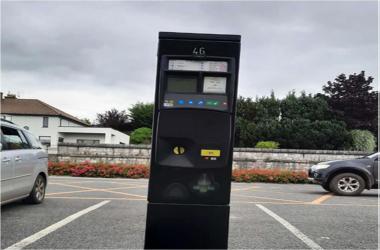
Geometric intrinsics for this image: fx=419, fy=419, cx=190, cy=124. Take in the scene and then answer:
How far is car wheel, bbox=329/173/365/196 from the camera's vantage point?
458 inches

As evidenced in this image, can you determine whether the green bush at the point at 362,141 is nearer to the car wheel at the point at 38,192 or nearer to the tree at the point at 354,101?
the tree at the point at 354,101

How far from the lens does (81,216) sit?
7141mm

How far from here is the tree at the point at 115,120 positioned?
63.7 meters

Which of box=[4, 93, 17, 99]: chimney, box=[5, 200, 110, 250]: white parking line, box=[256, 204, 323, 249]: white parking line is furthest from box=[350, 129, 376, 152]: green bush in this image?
box=[4, 93, 17, 99]: chimney

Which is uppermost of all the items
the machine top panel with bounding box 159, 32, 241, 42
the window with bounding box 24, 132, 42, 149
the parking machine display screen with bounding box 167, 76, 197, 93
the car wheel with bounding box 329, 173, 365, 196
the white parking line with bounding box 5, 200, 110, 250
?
the machine top panel with bounding box 159, 32, 241, 42

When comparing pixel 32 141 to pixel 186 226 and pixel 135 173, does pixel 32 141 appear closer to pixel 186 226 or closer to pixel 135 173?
pixel 186 226

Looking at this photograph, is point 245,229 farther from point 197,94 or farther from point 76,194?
point 76,194

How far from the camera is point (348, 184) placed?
11.7 m

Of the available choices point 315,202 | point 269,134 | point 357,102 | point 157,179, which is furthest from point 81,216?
point 357,102

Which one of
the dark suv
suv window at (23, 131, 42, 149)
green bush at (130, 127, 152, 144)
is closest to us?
suv window at (23, 131, 42, 149)

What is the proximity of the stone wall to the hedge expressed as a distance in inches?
100

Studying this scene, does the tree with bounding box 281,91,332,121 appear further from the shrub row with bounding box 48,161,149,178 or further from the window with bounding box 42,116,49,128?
the window with bounding box 42,116,49,128

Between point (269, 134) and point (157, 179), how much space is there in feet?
120

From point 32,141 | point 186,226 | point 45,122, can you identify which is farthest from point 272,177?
point 45,122
